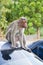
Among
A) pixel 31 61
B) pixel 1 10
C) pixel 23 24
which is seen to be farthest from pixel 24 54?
pixel 1 10

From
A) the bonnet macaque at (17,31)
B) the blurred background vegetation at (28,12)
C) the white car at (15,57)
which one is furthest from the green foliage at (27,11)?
the white car at (15,57)

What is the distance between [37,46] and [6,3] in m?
9.79

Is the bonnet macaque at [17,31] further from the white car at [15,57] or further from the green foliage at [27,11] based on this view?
the green foliage at [27,11]

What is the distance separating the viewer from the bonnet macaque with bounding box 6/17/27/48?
3449 millimetres

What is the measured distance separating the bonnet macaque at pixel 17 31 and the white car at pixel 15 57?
21 centimetres

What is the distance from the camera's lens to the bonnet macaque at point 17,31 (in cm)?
345

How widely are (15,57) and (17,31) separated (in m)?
0.67

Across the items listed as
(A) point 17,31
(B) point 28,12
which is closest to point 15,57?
(A) point 17,31

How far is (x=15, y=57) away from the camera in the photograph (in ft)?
9.74

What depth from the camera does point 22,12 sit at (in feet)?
49.9

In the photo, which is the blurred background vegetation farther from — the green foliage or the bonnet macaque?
the bonnet macaque

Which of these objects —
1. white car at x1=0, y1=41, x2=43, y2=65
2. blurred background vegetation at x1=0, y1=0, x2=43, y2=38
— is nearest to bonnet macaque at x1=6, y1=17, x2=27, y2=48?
white car at x1=0, y1=41, x2=43, y2=65

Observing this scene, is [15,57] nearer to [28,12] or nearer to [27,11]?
[27,11]

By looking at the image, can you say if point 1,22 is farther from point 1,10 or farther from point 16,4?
point 16,4
